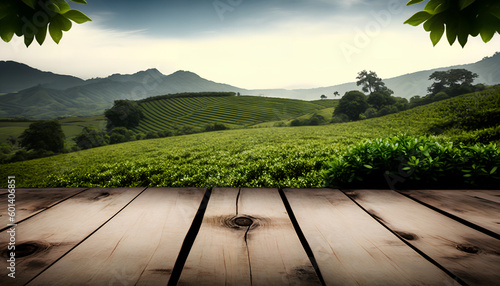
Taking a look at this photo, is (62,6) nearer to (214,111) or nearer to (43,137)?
(43,137)

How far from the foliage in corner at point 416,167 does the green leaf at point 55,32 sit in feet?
10.0

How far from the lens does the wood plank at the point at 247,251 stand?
2.61 feet

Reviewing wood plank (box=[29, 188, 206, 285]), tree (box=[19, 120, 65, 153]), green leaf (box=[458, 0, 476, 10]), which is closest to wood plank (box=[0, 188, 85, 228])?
A: wood plank (box=[29, 188, 206, 285])

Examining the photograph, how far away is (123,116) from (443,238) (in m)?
63.3

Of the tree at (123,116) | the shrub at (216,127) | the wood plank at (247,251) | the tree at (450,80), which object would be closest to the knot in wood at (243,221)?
the wood plank at (247,251)

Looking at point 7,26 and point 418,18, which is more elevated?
point 418,18

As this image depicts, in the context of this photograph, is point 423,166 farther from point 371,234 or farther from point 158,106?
point 158,106

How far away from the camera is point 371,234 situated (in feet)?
3.69

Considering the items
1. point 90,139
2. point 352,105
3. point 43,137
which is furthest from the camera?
point 352,105

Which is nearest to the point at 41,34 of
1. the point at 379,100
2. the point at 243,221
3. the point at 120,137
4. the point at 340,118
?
the point at 243,221

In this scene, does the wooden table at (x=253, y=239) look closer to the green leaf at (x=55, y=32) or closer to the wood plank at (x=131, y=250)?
the wood plank at (x=131, y=250)

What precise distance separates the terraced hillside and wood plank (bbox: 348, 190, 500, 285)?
50302 millimetres

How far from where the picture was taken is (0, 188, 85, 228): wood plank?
145 cm

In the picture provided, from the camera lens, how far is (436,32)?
5.30 ft
